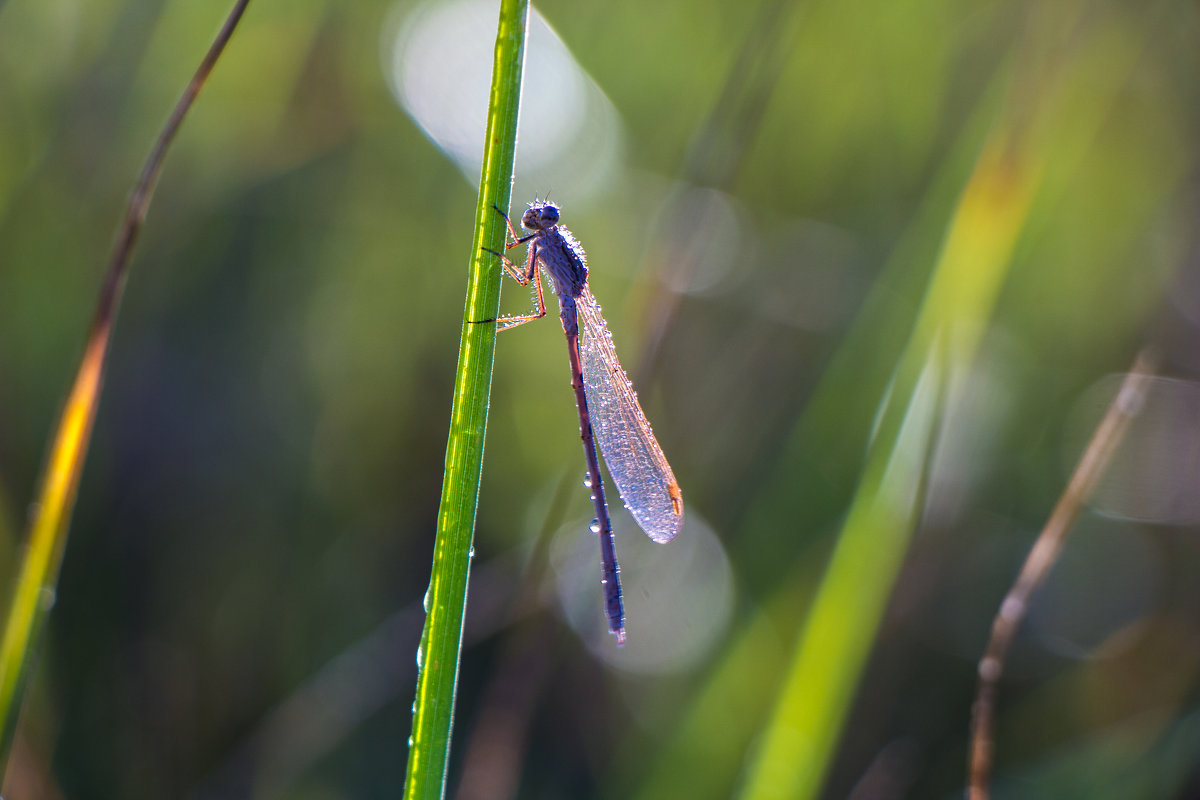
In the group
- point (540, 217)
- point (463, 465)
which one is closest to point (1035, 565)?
point (463, 465)

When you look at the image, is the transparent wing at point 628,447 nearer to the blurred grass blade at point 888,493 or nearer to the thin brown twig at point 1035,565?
the blurred grass blade at point 888,493

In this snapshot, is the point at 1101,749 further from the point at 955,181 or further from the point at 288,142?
the point at 288,142

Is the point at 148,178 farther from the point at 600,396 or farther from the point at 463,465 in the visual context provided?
the point at 600,396

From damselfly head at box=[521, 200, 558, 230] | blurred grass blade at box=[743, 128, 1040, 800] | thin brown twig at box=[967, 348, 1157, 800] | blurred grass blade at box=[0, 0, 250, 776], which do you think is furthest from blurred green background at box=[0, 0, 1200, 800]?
blurred grass blade at box=[0, 0, 250, 776]

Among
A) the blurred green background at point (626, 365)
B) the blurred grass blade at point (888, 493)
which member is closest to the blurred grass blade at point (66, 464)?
the blurred green background at point (626, 365)

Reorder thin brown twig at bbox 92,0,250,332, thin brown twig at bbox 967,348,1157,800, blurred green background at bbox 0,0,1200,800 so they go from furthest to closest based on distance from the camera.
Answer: blurred green background at bbox 0,0,1200,800, thin brown twig at bbox 967,348,1157,800, thin brown twig at bbox 92,0,250,332

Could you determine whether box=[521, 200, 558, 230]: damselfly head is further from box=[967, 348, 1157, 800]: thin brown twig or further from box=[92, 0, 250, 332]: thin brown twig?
box=[967, 348, 1157, 800]: thin brown twig

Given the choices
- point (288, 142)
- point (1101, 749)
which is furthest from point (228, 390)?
point (1101, 749)
